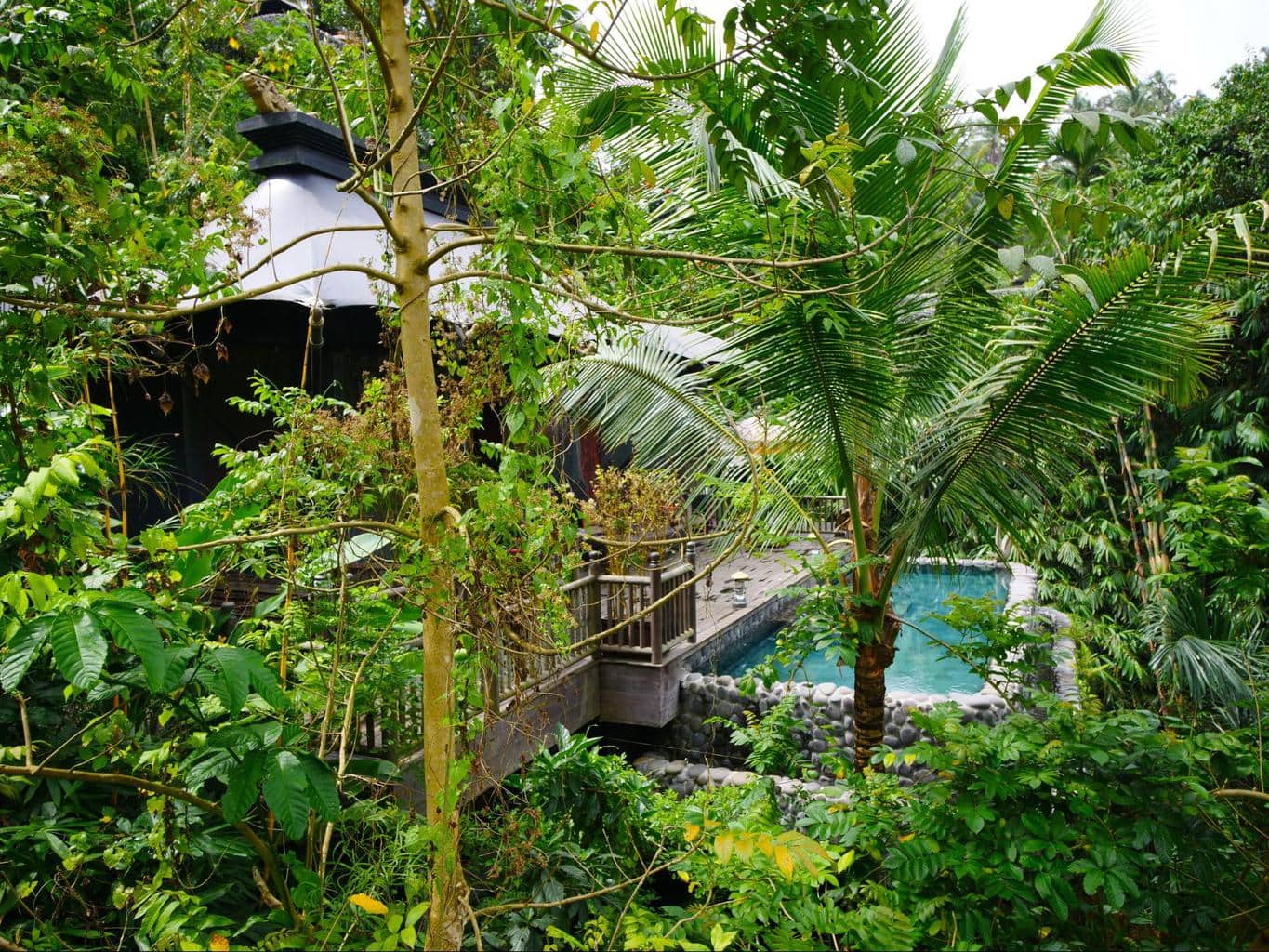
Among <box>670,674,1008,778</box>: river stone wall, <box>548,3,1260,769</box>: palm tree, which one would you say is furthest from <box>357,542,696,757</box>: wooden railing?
<box>548,3,1260,769</box>: palm tree

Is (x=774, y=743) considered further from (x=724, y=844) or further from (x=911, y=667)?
(x=911, y=667)

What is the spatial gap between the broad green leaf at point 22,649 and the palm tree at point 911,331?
1332 millimetres

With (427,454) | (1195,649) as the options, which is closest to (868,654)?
(427,454)

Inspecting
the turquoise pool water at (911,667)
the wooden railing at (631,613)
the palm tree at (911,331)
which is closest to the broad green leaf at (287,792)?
the palm tree at (911,331)

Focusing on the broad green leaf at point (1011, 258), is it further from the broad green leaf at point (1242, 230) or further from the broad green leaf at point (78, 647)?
the broad green leaf at point (78, 647)

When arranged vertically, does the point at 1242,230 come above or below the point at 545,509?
above

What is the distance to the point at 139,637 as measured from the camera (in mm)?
1339

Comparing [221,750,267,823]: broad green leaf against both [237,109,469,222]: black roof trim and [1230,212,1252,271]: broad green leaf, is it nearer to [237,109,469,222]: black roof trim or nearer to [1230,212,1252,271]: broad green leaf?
[1230,212,1252,271]: broad green leaf

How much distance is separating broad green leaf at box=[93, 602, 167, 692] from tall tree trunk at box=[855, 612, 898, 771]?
8.55ft

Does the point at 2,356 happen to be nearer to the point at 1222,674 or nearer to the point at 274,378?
the point at 274,378

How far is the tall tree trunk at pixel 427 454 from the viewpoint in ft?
5.74

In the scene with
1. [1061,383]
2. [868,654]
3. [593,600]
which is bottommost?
[593,600]

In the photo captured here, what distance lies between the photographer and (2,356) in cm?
153

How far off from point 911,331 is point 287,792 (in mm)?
2777
